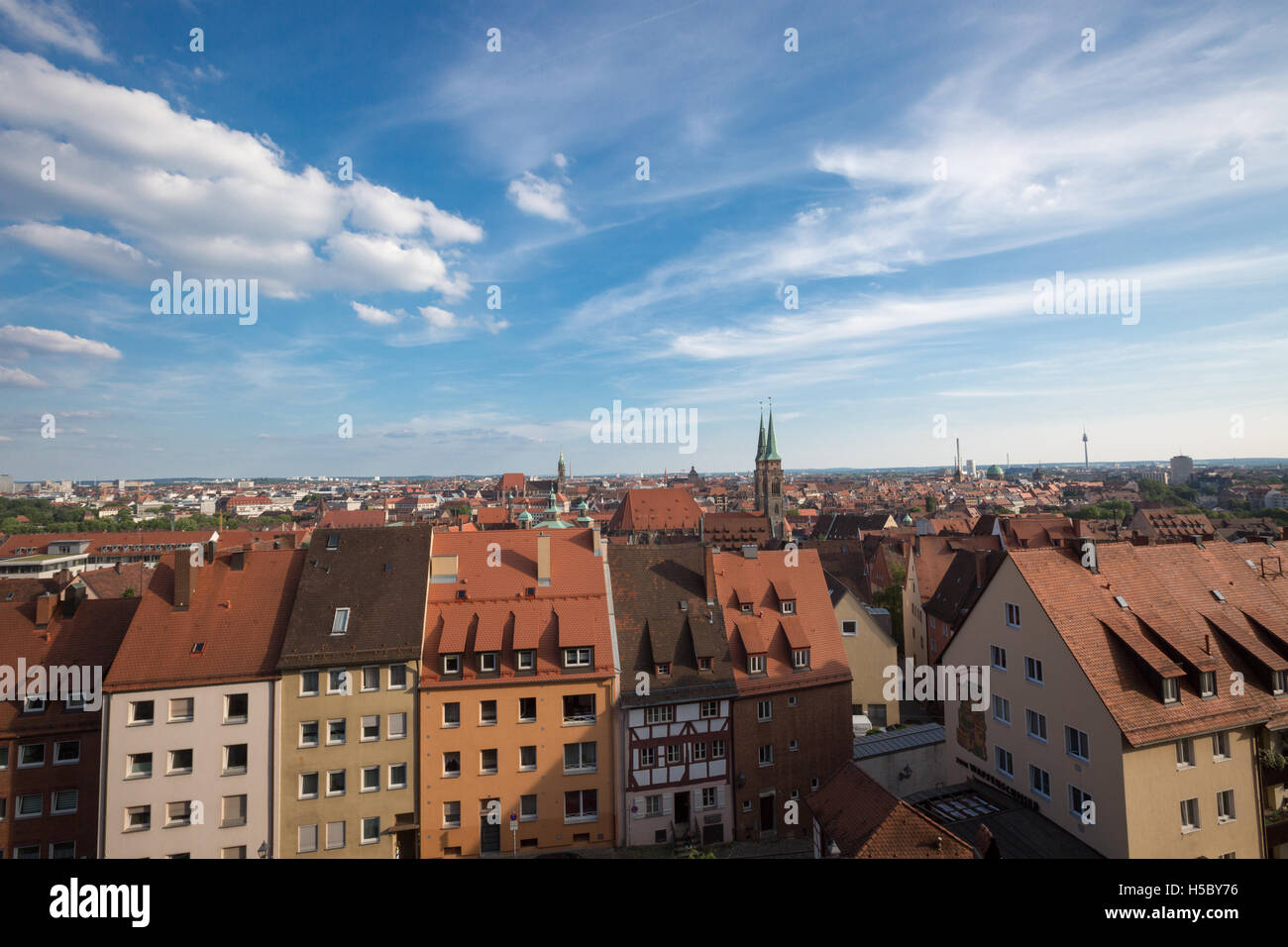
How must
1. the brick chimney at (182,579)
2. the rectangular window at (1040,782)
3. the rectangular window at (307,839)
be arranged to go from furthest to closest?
1. the brick chimney at (182,579)
2. the rectangular window at (307,839)
3. the rectangular window at (1040,782)

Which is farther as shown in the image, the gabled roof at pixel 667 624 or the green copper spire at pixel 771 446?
the green copper spire at pixel 771 446

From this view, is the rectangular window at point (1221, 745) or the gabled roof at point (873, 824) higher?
the rectangular window at point (1221, 745)

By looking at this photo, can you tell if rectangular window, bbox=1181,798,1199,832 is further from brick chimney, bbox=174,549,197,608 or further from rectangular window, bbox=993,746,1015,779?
brick chimney, bbox=174,549,197,608

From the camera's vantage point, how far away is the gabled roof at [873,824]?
53.0 feet

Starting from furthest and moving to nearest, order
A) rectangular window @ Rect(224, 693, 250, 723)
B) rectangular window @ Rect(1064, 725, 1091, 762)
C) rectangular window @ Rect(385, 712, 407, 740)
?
rectangular window @ Rect(385, 712, 407, 740) → rectangular window @ Rect(224, 693, 250, 723) → rectangular window @ Rect(1064, 725, 1091, 762)

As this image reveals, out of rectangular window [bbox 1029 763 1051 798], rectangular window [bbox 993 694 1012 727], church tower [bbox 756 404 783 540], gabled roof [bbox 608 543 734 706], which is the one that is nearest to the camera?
rectangular window [bbox 1029 763 1051 798]

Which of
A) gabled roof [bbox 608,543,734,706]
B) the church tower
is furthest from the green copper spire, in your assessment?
gabled roof [bbox 608,543,734,706]

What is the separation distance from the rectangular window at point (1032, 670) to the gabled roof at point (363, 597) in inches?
860

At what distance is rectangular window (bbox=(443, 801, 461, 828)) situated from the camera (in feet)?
80.4

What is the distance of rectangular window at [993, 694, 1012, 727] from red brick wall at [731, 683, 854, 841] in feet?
22.4

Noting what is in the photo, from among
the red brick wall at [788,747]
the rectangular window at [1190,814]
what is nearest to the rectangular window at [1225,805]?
the rectangular window at [1190,814]

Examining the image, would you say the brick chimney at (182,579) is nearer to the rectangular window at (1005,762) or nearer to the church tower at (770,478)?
the rectangular window at (1005,762)
